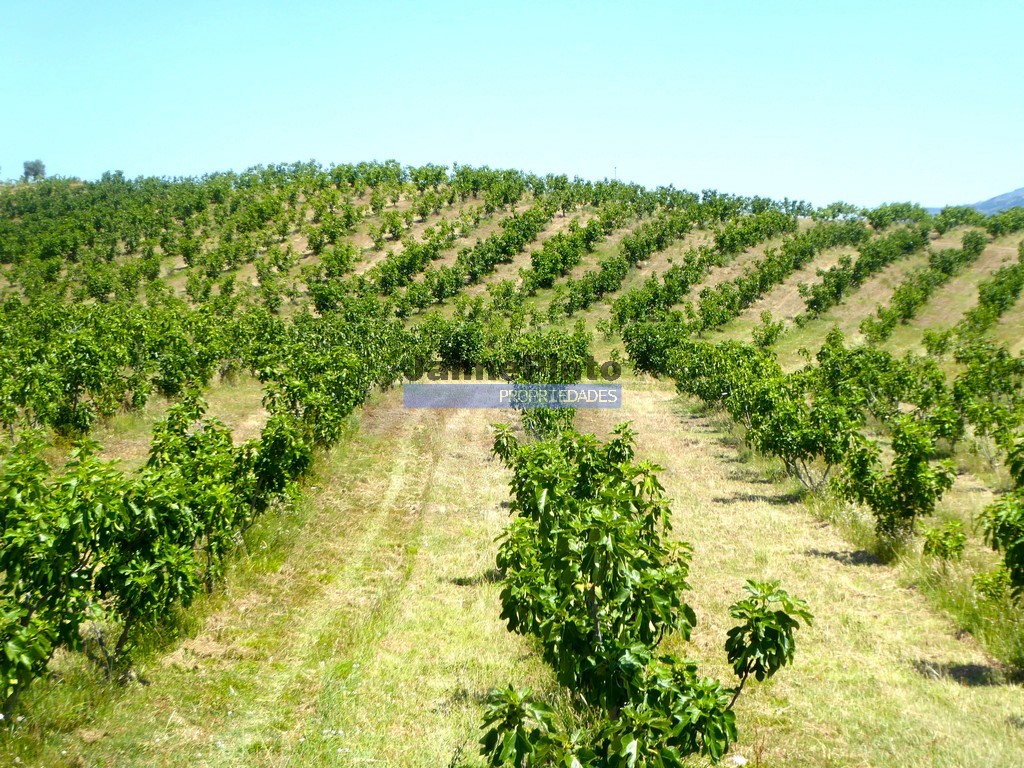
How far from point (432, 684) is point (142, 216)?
74889 mm

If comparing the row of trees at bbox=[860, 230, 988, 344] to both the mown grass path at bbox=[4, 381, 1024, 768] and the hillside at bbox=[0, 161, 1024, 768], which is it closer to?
the hillside at bbox=[0, 161, 1024, 768]

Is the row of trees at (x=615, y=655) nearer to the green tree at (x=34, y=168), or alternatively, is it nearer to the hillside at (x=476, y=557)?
the hillside at (x=476, y=557)

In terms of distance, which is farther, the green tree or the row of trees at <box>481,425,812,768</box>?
the green tree

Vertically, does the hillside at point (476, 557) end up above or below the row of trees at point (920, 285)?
below

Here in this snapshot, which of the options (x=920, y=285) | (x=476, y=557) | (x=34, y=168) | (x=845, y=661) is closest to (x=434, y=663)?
(x=476, y=557)

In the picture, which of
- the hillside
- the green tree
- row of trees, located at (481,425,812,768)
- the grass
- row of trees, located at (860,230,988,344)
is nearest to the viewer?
row of trees, located at (481,425,812,768)

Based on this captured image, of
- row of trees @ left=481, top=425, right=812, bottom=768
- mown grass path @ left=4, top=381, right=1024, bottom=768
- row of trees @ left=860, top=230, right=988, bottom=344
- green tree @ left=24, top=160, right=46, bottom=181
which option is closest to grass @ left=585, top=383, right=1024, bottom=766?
mown grass path @ left=4, top=381, right=1024, bottom=768

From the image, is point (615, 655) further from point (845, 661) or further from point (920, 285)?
point (920, 285)

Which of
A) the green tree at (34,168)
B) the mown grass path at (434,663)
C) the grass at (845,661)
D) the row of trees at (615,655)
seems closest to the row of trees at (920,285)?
the grass at (845,661)

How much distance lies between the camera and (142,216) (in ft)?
229

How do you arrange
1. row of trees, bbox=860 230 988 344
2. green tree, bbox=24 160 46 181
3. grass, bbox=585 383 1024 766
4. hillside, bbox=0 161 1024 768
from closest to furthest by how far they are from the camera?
hillside, bbox=0 161 1024 768, grass, bbox=585 383 1024 766, row of trees, bbox=860 230 988 344, green tree, bbox=24 160 46 181

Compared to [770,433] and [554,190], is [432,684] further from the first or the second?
[554,190]

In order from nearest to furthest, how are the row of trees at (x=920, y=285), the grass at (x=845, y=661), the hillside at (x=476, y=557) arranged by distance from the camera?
the hillside at (x=476, y=557) < the grass at (x=845, y=661) < the row of trees at (x=920, y=285)

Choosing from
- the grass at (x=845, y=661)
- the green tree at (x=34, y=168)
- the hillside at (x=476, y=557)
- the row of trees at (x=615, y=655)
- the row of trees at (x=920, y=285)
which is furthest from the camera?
the green tree at (x=34, y=168)
